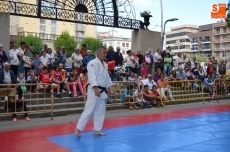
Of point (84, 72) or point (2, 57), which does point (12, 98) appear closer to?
point (2, 57)

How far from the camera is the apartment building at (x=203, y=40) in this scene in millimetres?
91625

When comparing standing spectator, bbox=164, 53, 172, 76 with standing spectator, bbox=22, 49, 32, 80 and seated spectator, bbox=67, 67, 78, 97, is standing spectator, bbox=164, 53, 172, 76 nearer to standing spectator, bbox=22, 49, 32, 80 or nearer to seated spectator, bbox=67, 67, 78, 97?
seated spectator, bbox=67, 67, 78, 97

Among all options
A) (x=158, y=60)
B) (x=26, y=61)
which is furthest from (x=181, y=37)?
(x=26, y=61)

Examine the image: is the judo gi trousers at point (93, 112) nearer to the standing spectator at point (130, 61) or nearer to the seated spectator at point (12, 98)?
the seated spectator at point (12, 98)

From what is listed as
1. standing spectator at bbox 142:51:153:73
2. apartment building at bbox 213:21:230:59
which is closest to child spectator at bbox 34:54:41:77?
standing spectator at bbox 142:51:153:73

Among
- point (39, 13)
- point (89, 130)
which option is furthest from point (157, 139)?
point (39, 13)

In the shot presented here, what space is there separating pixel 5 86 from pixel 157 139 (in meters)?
4.16

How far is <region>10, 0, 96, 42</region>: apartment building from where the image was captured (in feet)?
123

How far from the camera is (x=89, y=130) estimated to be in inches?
253

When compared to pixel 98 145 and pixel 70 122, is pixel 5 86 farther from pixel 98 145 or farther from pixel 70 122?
pixel 98 145

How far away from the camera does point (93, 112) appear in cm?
575

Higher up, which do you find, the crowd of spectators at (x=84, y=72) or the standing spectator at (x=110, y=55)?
the standing spectator at (x=110, y=55)

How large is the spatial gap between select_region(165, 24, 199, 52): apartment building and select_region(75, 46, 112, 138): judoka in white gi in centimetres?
10717

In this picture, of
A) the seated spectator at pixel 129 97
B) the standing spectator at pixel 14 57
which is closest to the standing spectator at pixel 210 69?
the seated spectator at pixel 129 97
